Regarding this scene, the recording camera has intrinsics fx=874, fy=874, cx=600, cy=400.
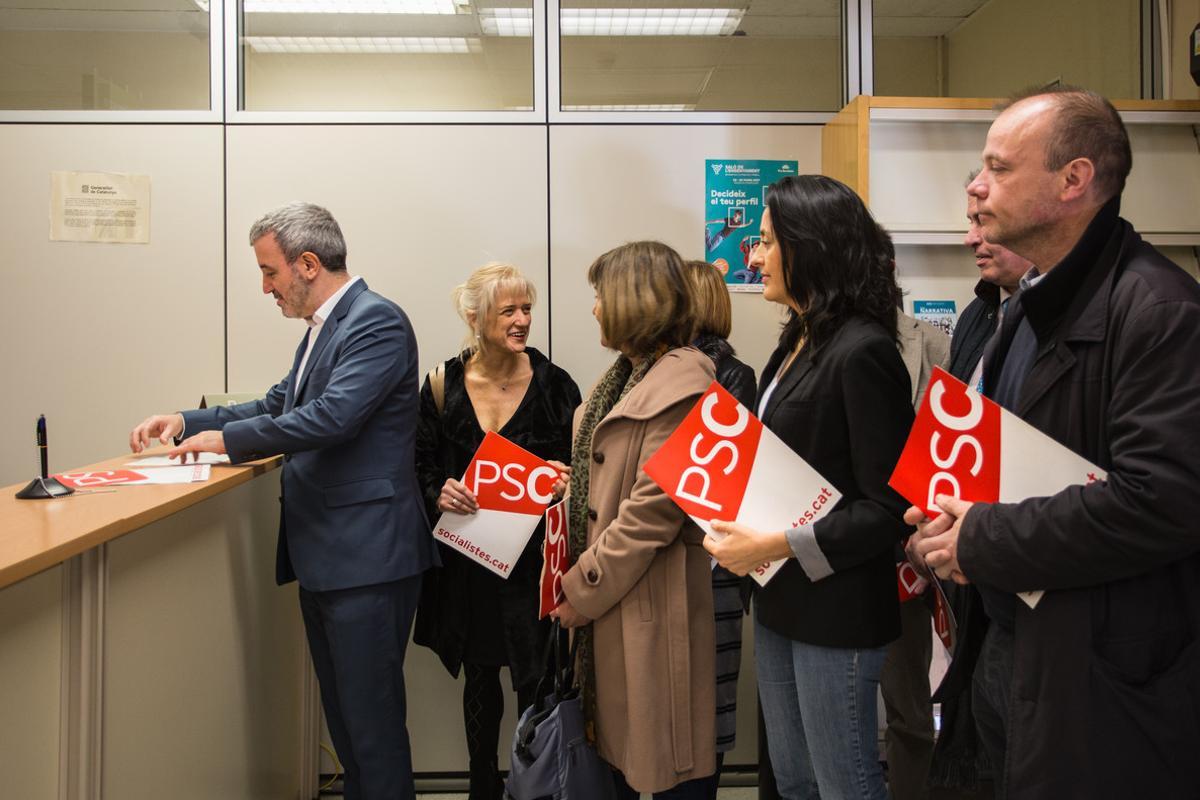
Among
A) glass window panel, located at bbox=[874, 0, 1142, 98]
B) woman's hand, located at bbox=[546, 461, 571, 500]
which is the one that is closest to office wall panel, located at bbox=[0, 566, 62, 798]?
woman's hand, located at bbox=[546, 461, 571, 500]

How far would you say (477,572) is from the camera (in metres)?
2.60

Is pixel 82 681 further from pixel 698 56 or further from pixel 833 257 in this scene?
pixel 698 56

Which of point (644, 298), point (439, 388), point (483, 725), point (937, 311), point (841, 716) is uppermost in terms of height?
point (937, 311)

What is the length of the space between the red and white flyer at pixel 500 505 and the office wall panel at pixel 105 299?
1.28 m

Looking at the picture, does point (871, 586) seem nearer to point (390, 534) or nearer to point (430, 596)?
point (390, 534)

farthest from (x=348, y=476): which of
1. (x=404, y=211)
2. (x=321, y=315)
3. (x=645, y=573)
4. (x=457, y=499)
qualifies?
(x=404, y=211)

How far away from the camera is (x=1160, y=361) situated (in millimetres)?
1050

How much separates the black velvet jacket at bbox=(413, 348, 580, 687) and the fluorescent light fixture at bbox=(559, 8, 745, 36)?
1.40 m

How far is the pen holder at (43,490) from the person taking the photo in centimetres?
178

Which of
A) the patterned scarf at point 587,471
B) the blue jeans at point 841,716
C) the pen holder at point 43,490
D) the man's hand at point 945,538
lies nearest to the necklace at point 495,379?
the patterned scarf at point 587,471

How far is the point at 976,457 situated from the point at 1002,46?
10.2 ft

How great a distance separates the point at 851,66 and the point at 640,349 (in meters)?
1.80

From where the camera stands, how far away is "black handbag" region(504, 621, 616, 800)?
176cm

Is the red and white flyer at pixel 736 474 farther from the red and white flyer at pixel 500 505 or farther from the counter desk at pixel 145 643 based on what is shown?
the counter desk at pixel 145 643
